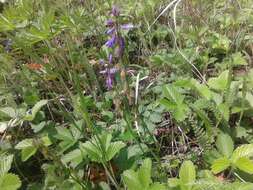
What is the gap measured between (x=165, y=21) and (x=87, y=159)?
116 centimetres

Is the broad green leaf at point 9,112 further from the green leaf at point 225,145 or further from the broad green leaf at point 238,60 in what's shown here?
the broad green leaf at point 238,60

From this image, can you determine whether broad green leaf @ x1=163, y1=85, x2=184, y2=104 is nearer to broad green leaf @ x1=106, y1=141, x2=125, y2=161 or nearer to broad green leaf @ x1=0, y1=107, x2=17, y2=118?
broad green leaf @ x1=106, y1=141, x2=125, y2=161

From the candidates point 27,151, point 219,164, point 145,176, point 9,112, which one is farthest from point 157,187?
point 9,112

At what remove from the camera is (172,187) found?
115cm

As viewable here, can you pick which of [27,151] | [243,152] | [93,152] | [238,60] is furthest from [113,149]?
[238,60]

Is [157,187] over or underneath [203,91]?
underneath

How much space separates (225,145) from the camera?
1.27 meters

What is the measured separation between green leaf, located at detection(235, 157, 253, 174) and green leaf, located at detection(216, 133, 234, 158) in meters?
0.07

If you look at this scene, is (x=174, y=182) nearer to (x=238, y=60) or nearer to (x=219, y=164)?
(x=219, y=164)

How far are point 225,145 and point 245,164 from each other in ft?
0.38

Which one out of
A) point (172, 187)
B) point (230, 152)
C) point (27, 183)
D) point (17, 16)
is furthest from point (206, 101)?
point (17, 16)

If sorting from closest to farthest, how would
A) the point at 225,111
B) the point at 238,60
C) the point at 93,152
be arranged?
the point at 93,152 → the point at 225,111 → the point at 238,60

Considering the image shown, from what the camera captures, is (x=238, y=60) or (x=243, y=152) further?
(x=238, y=60)

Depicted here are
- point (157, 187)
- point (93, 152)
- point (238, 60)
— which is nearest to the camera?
point (157, 187)
